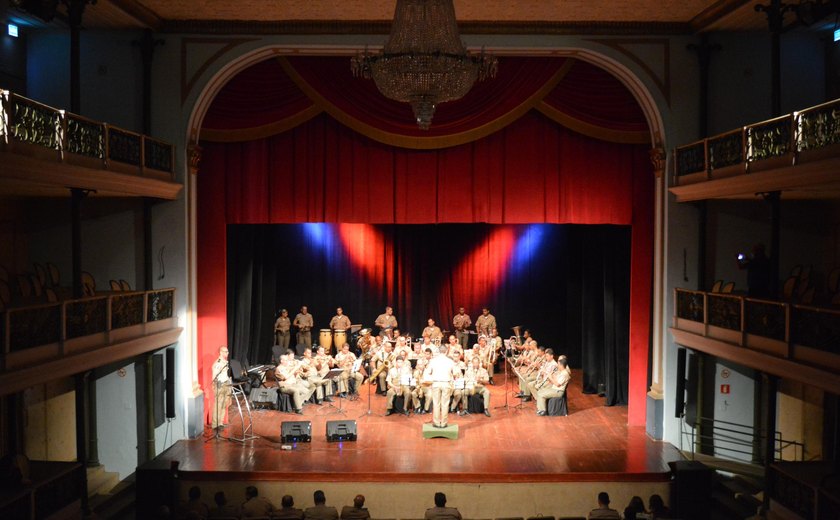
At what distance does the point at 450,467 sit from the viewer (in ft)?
35.0

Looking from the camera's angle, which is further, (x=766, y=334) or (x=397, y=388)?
(x=397, y=388)

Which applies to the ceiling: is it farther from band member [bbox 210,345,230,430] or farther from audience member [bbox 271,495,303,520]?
audience member [bbox 271,495,303,520]

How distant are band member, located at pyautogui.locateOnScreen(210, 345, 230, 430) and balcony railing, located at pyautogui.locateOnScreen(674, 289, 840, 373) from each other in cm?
756

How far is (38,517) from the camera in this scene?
8438mm

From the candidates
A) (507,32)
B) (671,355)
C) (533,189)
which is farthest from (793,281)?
(507,32)

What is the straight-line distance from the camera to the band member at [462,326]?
58.5 ft

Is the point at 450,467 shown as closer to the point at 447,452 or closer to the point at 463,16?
the point at 447,452

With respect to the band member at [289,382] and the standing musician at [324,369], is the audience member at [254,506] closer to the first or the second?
the band member at [289,382]

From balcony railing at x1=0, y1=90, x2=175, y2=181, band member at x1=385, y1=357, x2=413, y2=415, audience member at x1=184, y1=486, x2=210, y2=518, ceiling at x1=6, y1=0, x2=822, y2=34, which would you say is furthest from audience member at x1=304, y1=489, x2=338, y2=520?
ceiling at x1=6, y1=0, x2=822, y2=34

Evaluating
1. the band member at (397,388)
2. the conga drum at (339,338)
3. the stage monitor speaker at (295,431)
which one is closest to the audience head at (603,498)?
the stage monitor speaker at (295,431)

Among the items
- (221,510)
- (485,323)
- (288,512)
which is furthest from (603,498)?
(485,323)

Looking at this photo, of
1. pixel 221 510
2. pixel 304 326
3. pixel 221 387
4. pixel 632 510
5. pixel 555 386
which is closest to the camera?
pixel 632 510

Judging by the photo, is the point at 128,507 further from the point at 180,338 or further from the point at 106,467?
the point at 180,338

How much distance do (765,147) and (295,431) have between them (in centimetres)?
802
